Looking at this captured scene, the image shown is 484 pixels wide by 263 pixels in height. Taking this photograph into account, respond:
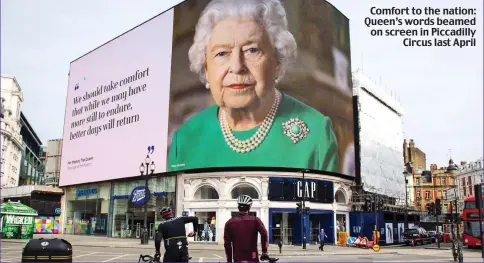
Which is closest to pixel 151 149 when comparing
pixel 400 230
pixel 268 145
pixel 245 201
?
pixel 268 145

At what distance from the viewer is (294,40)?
157 feet

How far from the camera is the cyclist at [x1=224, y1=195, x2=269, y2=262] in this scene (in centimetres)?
742

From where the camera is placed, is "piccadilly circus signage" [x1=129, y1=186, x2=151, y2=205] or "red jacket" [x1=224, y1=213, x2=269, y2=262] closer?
"red jacket" [x1=224, y1=213, x2=269, y2=262]

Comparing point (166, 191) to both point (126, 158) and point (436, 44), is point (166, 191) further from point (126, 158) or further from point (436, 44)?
point (436, 44)

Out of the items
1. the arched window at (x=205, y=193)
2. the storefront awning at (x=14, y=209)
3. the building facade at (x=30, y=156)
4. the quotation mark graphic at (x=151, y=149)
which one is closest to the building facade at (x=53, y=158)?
the quotation mark graphic at (x=151, y=149)

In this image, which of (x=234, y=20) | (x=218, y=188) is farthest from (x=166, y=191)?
(x=234, y=20)

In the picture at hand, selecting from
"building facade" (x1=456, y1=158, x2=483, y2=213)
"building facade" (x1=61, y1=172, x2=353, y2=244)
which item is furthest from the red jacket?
"building facade" (x1=456, y1=158, x2=483, y2=213)

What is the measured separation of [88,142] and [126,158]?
9877 millimetres

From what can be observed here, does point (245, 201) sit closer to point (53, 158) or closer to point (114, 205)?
point (114, 205)

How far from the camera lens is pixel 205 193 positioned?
1893 inches

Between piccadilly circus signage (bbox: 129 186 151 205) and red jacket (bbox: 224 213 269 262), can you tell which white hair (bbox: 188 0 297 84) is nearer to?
piccadilly circus signage (bbox: 129 186 151 205)

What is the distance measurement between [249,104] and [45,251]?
35.1 metres

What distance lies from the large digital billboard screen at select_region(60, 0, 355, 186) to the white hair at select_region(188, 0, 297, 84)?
0.10 m

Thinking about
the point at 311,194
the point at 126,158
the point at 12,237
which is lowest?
the point at 12,237
